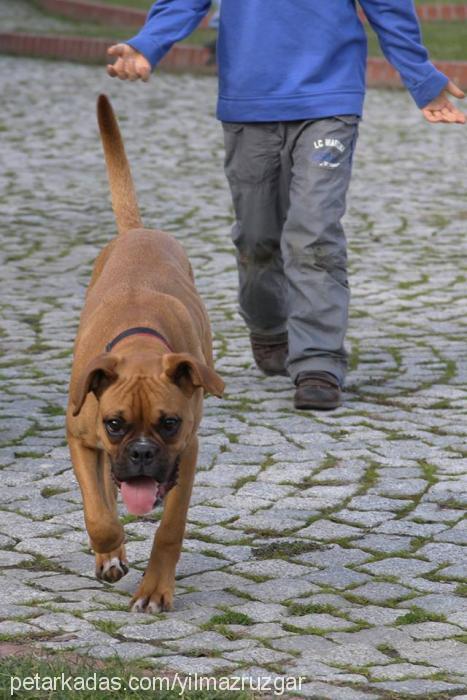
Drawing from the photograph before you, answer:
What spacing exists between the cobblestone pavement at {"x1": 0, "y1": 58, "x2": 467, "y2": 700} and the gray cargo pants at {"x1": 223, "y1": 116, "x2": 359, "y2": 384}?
0.31m

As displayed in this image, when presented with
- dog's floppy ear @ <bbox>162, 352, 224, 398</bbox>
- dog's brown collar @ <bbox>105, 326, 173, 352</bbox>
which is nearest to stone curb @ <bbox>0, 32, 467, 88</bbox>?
dog's brown collar @ <bbox>105, 326, 173, 352</bbox>

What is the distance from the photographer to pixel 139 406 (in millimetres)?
4039

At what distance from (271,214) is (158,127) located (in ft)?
25.6

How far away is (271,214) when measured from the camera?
6.72 m

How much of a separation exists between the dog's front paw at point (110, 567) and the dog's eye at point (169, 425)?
1.78 ft

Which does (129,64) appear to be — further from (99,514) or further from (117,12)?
(117,12)

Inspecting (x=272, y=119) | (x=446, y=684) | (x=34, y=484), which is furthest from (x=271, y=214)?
(x=446, y=684)

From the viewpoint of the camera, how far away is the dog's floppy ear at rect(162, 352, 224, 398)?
409cm

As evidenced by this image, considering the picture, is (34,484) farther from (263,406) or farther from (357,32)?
(357,32)

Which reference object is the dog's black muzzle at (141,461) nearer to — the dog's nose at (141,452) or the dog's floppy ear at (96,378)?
the dog's nose at (141,452)

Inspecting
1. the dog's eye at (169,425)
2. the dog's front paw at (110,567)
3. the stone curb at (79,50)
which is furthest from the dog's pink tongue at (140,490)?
the stone curb at (79,50)

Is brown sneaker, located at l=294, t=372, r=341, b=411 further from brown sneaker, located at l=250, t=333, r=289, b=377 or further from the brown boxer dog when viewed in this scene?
the brown boxer dog

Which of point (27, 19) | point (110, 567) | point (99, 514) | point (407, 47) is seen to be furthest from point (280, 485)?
point (27, 19)

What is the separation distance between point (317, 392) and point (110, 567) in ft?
6.90
